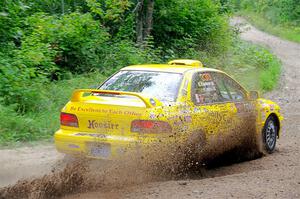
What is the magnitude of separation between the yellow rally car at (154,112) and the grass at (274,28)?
96.1ft

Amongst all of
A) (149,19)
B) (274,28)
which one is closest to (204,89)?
(149,19)

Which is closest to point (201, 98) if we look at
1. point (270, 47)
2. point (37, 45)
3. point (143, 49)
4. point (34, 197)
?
point (34, 197)

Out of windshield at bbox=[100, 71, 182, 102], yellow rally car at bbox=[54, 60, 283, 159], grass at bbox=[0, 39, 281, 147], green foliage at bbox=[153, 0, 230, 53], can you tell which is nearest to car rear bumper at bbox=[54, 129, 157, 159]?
yellow rally car at bbox=[54, 60, 283, 159]

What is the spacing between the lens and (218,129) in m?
7.80

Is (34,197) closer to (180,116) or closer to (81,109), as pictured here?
(81,109)

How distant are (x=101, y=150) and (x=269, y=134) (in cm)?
352

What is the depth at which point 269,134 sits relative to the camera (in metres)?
9.30

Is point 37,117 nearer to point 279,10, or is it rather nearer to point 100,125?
point 100,125

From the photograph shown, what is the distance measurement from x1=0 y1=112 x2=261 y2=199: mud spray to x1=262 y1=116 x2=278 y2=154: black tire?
155 cm

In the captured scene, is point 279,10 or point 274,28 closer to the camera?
point 274,28

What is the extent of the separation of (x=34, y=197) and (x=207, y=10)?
1417 cm

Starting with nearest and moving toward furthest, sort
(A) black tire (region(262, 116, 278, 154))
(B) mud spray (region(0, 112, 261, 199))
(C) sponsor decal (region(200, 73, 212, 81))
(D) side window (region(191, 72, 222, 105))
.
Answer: (B) mud spray (region(0, 112, 261, 199))
(D) side window (region(191, 72, 222, 105))
(C) sponsor decal (region(200, 73, 212, 81))
(A) black tire (region(262, 116, 278, 154))

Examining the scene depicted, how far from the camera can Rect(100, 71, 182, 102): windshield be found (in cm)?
756

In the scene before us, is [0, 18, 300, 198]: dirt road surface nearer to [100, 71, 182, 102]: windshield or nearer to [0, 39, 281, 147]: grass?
[0, 39, 281, 147]: grass
